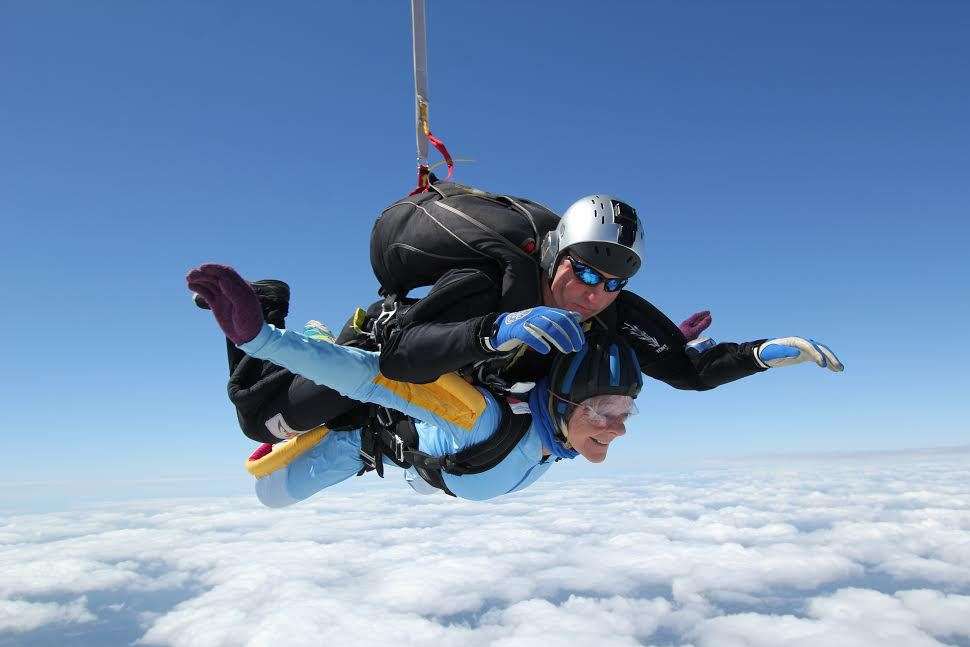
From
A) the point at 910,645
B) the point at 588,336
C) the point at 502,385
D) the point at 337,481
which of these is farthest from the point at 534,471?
the point at 910,645

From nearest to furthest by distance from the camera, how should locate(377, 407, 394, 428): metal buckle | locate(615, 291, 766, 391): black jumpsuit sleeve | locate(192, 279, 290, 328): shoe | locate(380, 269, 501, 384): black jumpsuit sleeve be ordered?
locate(380, 269, 501, 384): black jumpsuit sleeve → locate(192, 279, 290, 328): shoe → locate(615, 291, 766, 391): black jumpsuit sleeve → locate(377, 407, 394, 428): metal buckle

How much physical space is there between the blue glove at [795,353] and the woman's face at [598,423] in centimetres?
94

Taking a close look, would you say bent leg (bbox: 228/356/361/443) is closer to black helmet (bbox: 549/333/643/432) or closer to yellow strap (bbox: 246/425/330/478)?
yellow strap (bbox: 246/425/330/478)

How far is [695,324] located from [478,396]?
77.8 inches

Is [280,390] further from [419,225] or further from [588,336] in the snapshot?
[588,336]

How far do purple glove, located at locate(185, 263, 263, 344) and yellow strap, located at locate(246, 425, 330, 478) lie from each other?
6.44 ft

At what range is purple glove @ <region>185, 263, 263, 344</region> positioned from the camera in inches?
94.4

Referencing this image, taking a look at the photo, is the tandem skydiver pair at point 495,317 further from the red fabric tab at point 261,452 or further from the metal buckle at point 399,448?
the red fabric tab at point 261,452

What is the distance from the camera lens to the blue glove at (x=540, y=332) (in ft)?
7.91

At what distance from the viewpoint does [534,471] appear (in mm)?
4191

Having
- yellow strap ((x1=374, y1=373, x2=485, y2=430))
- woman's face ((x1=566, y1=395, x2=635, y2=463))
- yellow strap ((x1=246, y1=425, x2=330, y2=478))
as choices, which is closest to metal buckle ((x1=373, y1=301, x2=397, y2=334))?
yellow strap ((x1=374, y1=373, x2=485, y2=430))

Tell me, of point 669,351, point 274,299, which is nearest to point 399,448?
point 274,299

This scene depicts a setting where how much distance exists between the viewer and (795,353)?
3574mm

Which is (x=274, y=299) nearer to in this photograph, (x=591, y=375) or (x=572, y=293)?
(x=572, y=293)
